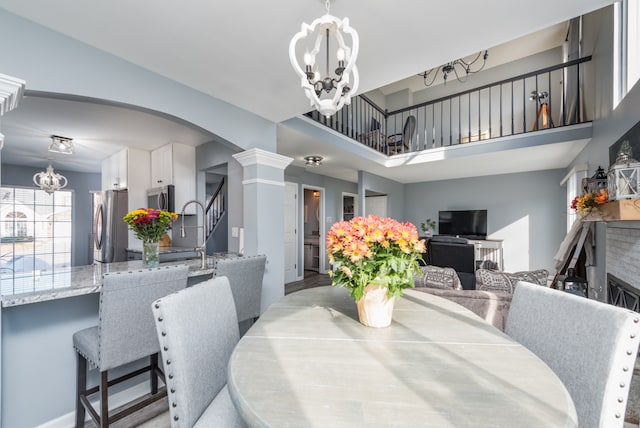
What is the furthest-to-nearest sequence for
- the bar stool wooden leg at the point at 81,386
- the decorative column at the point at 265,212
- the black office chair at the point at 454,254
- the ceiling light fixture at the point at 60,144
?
the black office chair at the point at 454,254 → the ceiling light fixture at the point at 60,144 → the decorative column at the point at 265,212 → the bar stool wooden leg at the point at 81,386

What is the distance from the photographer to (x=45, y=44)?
1.56 metres

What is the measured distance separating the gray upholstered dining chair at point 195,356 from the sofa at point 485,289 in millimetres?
1221

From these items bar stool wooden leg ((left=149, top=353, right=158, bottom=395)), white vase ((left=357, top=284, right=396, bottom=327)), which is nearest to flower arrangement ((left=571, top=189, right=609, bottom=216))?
white vase ((left=357, top=284, right=396, bottom=327))

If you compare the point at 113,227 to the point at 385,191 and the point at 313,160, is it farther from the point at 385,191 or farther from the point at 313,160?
the point at 385,191

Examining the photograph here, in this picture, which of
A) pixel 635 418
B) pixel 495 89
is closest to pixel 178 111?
pixel 635 418

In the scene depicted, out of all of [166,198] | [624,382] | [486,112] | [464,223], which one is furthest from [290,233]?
[486,112]

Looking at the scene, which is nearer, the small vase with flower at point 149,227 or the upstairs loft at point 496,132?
the small vase with flower at point 149,227

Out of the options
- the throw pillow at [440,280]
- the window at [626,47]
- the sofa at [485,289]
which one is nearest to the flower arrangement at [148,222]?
the sofa at [485,289]

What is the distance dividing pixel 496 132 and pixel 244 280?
270 inches

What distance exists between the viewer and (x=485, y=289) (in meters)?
2.23

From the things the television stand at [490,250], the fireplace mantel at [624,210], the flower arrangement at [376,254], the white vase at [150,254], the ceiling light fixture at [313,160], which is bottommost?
the television stand at [490,250]

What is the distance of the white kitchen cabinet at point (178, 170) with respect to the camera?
3.80 meters

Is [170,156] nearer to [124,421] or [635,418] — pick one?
[124,421]

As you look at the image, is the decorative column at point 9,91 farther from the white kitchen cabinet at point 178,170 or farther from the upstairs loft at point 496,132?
the white kitchen cabinet at point 178,170
